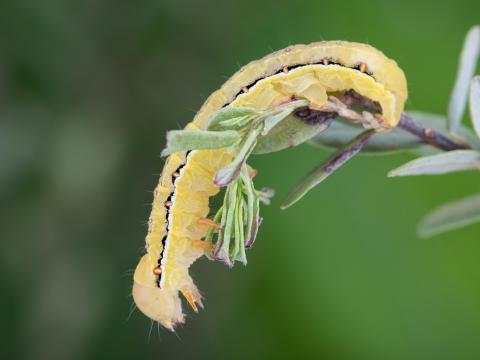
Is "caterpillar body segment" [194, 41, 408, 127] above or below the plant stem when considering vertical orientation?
above

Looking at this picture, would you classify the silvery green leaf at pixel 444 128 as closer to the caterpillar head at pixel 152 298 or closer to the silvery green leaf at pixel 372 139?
the silvery green leaf at pixel 372 139

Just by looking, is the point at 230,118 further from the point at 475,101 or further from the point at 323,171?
the point at 475,101

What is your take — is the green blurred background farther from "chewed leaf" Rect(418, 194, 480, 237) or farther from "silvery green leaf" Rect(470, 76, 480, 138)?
"silvery green leaf" Rect(470, 76, 480, 138)

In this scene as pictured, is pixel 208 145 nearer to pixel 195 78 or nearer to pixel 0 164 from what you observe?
pixel 0 164

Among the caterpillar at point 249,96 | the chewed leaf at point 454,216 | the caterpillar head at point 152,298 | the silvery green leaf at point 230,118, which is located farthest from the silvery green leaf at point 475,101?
the caterpillar head at point 152,298

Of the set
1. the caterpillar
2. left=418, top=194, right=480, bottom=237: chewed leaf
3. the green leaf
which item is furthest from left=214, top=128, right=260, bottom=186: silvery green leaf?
left=418, top=194, right=480, bottom=237: chewed leaf

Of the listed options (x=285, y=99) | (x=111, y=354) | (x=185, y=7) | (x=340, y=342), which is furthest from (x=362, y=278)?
(x=285, y=99)

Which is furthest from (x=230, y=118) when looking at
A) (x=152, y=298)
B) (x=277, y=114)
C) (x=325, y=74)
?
(x=152, y=298)
